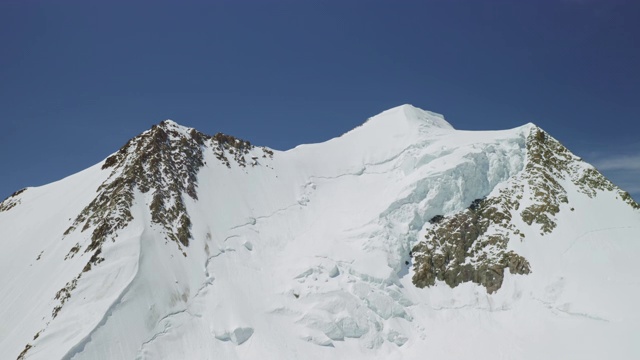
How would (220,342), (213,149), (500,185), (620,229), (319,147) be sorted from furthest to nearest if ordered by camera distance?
(319,147) → (213,149) → (500,185) → (620,229) → (220,342)

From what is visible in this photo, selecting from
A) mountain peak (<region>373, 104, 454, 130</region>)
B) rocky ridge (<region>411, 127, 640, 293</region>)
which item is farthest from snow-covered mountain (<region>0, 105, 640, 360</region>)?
mountain peak (<region>373, 104, 454, 130</region>)

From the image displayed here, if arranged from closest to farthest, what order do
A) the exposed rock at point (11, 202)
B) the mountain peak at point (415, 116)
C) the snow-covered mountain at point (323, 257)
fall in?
the snow-covered mountain at point (323, 257) < the exposed rock at point (11, 202) < the mountain peak at point (415, 116)

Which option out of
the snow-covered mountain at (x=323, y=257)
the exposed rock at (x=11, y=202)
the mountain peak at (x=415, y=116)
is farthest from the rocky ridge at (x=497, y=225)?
the exposed rock at (x=11, y=202)

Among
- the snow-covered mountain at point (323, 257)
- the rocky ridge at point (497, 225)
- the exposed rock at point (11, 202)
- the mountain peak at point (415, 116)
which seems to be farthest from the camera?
the mountain peak at point (415, 116)

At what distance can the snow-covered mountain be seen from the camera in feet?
115

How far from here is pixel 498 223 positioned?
45.8 metres

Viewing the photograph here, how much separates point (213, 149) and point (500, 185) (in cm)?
3512

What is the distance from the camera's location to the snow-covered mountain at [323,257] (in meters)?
35.1

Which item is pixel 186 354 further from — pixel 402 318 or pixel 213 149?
pixel 213 149

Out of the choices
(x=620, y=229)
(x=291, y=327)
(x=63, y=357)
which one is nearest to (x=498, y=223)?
(x=620, y=229)

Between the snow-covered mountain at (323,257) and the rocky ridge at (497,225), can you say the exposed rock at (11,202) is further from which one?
the rocky ridge at (497,225)

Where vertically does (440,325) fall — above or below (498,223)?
below

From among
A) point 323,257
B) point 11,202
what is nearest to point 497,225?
point 323,257

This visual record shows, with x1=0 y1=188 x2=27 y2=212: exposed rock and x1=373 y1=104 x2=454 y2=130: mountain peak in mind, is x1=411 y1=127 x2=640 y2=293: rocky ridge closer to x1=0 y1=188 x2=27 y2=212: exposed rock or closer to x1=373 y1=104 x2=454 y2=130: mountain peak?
x1=373 y1=104 x2=454 y2=130: mountain peak
